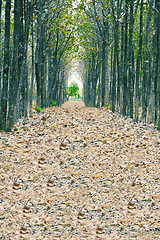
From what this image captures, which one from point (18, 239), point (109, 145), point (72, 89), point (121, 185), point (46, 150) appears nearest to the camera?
point (18, 239)

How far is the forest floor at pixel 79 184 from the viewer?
16.0 feet

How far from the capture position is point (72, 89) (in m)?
97.2

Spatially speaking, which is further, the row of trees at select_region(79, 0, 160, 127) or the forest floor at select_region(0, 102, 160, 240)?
the row of trees at select_region(79, 0, 160, 127)

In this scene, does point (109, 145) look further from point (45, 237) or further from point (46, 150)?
point (45, 237)

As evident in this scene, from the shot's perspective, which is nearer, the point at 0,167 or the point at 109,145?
the point at 0,167

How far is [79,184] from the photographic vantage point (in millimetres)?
6543

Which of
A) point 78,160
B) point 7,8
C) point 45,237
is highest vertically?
point 7,8

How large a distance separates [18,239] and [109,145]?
16.9 ft

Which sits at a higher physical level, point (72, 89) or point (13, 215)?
point (72, 89)

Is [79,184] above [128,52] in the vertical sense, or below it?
below

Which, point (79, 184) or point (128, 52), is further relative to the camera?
point (128, 52)

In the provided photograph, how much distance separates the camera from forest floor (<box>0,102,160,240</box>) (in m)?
4.88

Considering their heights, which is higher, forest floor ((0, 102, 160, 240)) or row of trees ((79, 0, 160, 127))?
row of trees ((79, 0, 160, 127))

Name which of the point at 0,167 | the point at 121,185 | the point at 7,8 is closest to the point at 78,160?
the point at 121,185
